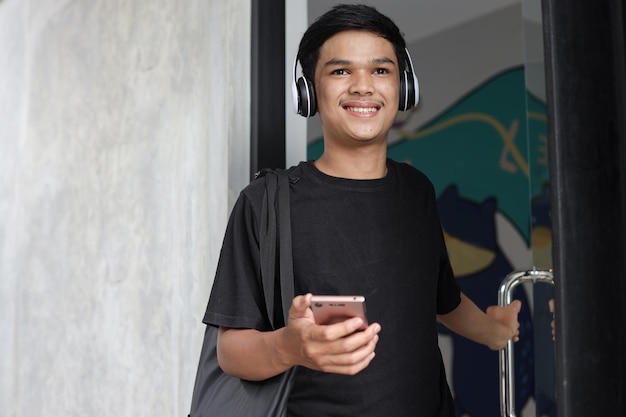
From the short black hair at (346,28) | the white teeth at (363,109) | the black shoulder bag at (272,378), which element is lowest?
the black shoulder bag at (272,378)

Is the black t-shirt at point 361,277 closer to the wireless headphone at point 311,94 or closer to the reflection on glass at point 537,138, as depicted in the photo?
the wireless headphone at point 311,94

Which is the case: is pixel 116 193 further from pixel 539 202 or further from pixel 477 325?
pixel 539 202

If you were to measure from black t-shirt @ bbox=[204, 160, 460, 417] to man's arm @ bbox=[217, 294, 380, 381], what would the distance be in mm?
55

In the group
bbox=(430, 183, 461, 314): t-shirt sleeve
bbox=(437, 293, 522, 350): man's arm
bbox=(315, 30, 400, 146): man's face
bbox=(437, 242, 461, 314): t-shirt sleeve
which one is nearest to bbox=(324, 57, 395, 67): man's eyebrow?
bbox=(315, 30, 400, 146): man's face

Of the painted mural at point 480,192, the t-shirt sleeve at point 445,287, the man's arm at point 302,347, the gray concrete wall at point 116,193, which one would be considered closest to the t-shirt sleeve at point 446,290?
the t-shirt sleeve at point 445,287

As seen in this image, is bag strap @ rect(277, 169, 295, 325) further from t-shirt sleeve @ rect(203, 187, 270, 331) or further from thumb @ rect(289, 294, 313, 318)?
thumb @ rect(289, 294, 313, 318)

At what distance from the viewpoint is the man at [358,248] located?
141 centimetres

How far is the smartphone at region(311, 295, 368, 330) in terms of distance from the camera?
108 centimetres

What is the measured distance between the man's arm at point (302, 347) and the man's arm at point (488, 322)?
503mm

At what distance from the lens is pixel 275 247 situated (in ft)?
4.78

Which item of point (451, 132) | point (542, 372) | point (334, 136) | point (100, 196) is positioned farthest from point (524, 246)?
point (542, 372)

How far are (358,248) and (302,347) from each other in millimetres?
364

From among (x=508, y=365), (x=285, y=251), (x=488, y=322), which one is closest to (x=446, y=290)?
(x=488, y=322)

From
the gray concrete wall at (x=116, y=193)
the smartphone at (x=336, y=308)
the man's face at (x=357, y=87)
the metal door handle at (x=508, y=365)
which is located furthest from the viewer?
the gray concrete wall at (x=116, y=193)
